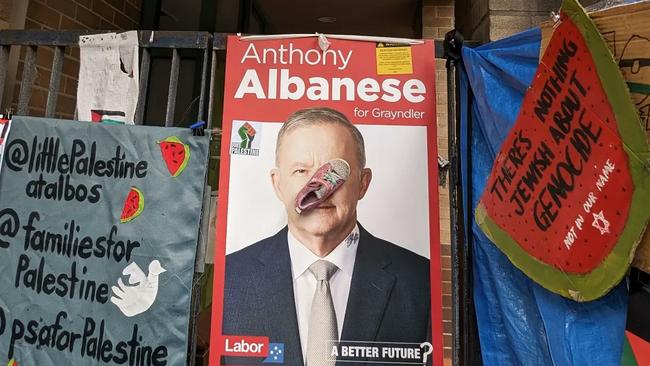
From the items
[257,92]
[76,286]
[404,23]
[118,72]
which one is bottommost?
[76,286]

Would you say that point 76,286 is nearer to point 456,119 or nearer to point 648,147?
point 456,119

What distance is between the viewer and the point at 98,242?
2.03 metres

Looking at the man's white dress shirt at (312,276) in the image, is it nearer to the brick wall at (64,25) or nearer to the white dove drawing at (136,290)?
the white dove drawing at (136,290)

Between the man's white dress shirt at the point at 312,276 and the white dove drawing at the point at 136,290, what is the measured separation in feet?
2.02

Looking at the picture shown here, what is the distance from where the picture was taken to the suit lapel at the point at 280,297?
189cm

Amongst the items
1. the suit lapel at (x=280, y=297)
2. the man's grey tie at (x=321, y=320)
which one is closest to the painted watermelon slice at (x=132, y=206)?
the suit lapel at (x=280, y=297)

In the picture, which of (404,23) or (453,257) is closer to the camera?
(453,257)

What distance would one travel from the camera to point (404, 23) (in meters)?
5.06

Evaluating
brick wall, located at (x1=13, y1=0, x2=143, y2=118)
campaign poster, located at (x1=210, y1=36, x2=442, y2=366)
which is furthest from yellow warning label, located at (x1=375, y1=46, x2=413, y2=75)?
brick wall, located at (x1=13, y1=0, x2=143, y2=118)

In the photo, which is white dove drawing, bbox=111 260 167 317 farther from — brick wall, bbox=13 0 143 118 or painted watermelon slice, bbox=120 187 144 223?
brick wall, bbox=13 0 143 118

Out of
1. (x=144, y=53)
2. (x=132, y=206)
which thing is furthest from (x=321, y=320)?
(x=144, y=53)

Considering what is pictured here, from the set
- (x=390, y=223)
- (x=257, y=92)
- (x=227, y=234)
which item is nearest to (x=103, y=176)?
(x=227, y=234)

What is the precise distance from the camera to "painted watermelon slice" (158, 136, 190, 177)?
2.07 m

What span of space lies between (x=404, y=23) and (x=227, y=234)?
398 cm
